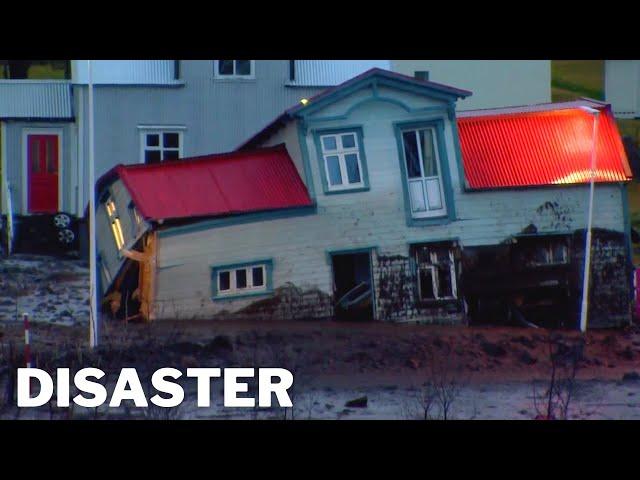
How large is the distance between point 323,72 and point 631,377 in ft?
36.6

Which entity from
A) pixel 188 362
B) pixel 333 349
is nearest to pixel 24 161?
pixel 333 349

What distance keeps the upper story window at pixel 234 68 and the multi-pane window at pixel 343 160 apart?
220 inches

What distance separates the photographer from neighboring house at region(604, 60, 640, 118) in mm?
35969

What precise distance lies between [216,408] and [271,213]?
6.29 meters

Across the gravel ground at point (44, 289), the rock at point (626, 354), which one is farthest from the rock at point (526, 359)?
the gravel ground at point (44, 289)

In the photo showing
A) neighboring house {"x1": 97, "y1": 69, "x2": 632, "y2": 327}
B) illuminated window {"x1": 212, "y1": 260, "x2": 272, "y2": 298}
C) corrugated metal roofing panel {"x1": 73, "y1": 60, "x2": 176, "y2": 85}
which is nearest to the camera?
illuminated window {"x1": 212, "y1": 260, "x2": 272, "y2": 298}

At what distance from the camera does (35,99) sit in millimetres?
33719

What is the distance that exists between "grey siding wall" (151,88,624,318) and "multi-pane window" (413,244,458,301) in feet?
0.77

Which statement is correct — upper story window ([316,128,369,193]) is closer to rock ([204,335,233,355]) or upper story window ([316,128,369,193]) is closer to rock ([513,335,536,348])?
rock ([513,335,536,348])

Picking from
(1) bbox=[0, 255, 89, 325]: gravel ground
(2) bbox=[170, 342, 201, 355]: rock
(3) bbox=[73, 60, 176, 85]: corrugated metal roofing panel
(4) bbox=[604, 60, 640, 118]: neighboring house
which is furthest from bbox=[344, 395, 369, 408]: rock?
(4) bbox=[604, 60, 640, 118]: neighboring house

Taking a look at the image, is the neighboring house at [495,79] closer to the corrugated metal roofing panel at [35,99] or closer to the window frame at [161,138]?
the window frame at [161,138]

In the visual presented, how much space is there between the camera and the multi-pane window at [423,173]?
90.6 ft

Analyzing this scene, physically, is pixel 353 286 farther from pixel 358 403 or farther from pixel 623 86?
pixel 623 86

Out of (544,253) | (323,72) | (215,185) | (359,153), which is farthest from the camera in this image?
(323,72)
